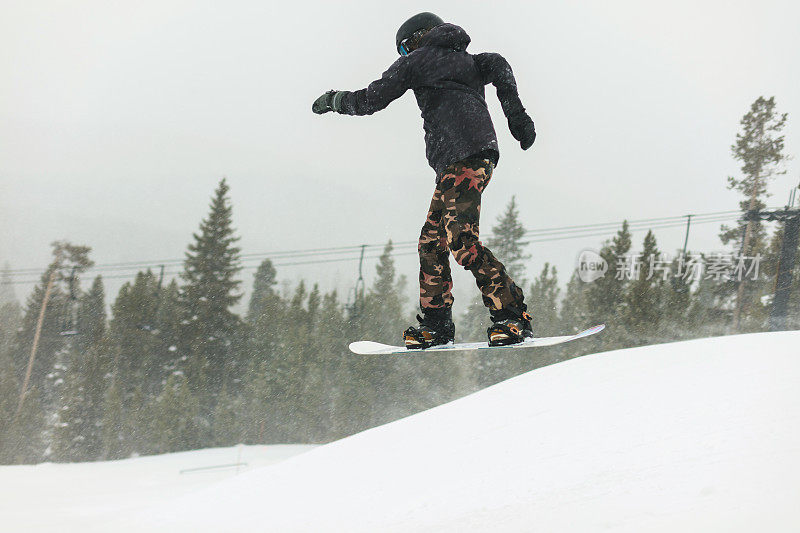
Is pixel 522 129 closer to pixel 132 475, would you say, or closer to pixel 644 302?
pixel 644 302

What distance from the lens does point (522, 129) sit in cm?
389

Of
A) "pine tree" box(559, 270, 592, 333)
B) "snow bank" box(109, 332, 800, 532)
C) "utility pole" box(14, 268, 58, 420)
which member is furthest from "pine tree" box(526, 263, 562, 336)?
"snow bank" box(109, 332, 800, 532)

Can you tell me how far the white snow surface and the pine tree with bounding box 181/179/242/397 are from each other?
40.6 m

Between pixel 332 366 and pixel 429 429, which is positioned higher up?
pixel 429 429

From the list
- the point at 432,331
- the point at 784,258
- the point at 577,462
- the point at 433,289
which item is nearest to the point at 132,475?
the point at 784,258

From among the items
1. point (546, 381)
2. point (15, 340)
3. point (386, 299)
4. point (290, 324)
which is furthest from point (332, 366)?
point (546, 381)

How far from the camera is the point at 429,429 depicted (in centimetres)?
693

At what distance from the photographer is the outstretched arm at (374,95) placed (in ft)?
12.0

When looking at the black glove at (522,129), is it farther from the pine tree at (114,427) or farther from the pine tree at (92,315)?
the pine tree at (92,315)

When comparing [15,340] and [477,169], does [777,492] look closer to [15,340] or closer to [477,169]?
[477,169]

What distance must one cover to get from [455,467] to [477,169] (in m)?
2.72

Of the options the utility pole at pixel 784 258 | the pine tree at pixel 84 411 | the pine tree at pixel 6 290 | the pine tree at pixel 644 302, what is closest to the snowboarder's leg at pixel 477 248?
the utility pole at pixel 784 258

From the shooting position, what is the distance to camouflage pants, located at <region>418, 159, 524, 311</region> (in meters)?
3.70

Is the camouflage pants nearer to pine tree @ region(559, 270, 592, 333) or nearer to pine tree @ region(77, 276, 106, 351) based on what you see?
pine tree @ region(559, 270, 592, 333)
